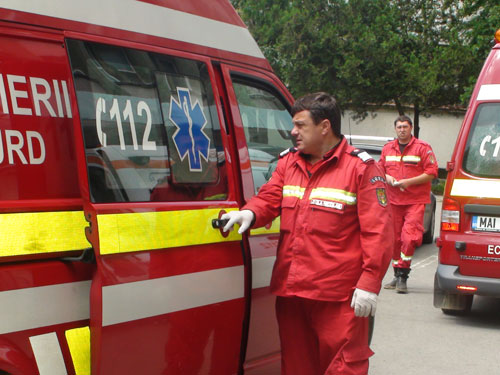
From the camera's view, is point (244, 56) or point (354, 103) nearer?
point (244, 56)

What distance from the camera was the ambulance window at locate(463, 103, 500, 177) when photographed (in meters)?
6.40

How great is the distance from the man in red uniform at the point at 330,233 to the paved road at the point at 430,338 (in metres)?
1.85

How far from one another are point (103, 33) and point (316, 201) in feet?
3.98

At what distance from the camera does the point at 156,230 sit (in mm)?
3127

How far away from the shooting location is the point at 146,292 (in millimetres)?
3090

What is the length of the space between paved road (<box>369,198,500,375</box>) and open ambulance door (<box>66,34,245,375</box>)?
2.18 m

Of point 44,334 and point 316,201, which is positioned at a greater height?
point 316,201

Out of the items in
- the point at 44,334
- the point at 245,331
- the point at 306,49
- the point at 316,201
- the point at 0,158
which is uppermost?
the point at 306,49

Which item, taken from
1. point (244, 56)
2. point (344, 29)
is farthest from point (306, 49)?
point (244, 56)

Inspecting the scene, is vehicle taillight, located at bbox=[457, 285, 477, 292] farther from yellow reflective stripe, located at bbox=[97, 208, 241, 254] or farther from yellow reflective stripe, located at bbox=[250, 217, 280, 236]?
yellow reflective stripe, located at bbox=[97, 208, 241, 254]

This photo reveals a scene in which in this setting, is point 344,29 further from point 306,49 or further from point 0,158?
point 0,158

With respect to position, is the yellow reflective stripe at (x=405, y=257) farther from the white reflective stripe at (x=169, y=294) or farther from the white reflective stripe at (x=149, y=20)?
the white reflective stripe at (x=169, y=294)

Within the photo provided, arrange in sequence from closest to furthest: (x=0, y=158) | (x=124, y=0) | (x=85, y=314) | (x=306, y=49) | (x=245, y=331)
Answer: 1. (x=0, y=158)
2. (x=85, y=314)
3. (x=124, y=0)
4. (x=245, y=331)
5. (x=306, y=49)

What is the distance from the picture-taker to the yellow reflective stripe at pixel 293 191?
3570 millimetres
